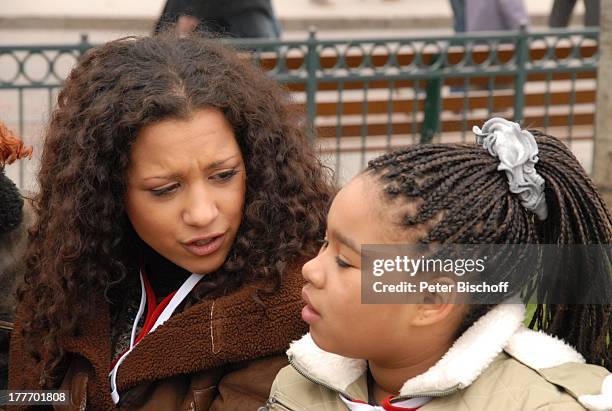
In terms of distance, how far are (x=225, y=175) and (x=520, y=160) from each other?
815 millimetres

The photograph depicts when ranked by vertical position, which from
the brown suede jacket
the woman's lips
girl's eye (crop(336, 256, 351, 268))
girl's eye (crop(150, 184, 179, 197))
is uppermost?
girl's eye (crop(150, 184, 179, 197))

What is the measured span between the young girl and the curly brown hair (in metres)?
0.57

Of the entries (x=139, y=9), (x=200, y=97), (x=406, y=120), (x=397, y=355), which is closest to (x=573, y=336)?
(x=397, y=355)

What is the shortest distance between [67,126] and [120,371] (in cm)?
62

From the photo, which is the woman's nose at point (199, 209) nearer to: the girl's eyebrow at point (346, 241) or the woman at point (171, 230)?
the woman at point (171, 230)

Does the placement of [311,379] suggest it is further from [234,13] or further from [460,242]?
[234,13]

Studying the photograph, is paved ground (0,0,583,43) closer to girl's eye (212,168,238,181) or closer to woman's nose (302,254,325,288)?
girl's eye (212,168,238,181)

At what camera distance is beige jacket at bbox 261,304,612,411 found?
87.6 inches

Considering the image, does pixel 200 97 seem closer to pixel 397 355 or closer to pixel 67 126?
pixel 67 126

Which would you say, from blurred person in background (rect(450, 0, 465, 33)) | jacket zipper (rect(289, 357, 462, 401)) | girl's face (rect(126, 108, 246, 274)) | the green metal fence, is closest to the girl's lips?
girl's face (rect(126, 108, 246, 274))

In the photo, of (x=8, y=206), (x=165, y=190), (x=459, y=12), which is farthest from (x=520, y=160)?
(x=459, y=12)

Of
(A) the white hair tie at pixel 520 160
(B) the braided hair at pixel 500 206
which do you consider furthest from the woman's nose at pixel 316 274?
(A) the white hair tie at pixel 520 160

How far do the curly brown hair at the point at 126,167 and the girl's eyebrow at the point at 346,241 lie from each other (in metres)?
0.56

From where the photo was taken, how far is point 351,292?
7.62ft
